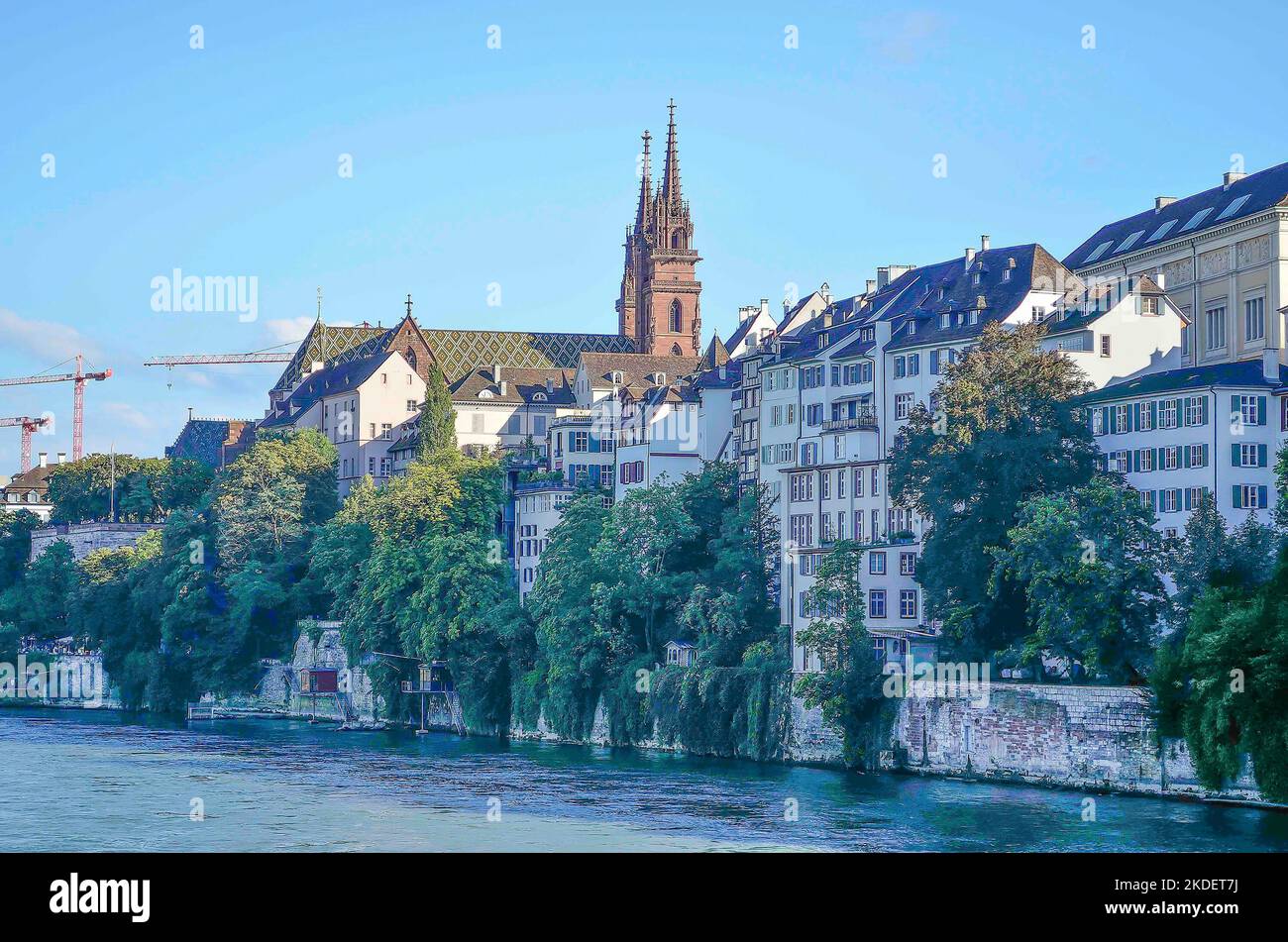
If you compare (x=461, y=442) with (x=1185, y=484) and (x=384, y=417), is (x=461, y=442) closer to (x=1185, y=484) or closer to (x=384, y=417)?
(x=384, y=417)

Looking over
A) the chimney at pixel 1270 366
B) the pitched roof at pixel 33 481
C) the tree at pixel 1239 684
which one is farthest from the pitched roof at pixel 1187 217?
the pitched roof at pixel 33 481

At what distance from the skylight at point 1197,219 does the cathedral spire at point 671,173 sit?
273 feet

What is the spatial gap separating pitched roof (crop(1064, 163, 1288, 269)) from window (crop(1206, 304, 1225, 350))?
3.67 m

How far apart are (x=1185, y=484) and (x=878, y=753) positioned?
14624 millimetres

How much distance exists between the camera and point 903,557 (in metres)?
73.0

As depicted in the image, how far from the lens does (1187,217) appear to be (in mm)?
91812

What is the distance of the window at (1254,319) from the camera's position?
278 feet

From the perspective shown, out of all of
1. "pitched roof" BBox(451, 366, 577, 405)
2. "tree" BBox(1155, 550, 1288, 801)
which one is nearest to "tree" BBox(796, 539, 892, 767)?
"tree" BBox(1155, 550, 1288, 801)

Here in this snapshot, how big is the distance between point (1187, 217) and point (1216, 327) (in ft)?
20.7

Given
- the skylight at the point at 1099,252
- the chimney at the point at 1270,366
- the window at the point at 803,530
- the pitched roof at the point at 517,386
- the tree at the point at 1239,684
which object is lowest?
the tree at the point at 1239,684

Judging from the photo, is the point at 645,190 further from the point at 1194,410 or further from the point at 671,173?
the point at 1194,410

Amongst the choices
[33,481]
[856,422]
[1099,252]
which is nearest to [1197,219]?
[1099,252]

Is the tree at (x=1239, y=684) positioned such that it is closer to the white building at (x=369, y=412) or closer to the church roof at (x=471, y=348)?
the white building at (x=369, y=412)
